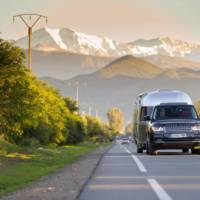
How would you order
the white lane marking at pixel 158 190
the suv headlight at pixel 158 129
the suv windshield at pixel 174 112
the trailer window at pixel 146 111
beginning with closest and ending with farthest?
the white lane marking at pixel 158 190, the suv headlight at pixel 158 129, the suv windshield at pixel 174 112, the trailer window at pixel 146 111

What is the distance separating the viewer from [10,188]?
20312 mm

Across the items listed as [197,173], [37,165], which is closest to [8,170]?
[37,165]

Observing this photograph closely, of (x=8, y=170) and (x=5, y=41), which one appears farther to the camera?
(x=5, y=41)

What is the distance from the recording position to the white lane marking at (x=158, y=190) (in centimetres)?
1700

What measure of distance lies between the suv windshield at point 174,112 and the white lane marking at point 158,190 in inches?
750

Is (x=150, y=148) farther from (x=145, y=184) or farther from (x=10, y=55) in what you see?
(x=145, y=184)

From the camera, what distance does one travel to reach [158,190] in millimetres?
18547

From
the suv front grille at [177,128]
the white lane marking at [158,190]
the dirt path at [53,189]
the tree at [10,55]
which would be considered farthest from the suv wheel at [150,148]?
the white lane marking at [158,190]

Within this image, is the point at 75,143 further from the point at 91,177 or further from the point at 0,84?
the point at 91,177

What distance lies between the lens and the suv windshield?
4066cm

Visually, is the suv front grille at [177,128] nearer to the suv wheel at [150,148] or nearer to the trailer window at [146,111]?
the suv wheel at [150,148]

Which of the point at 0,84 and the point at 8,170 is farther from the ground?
the point at 0,84

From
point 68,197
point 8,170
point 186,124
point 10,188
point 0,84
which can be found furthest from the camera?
point 186,124

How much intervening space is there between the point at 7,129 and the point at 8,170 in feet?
36.4
